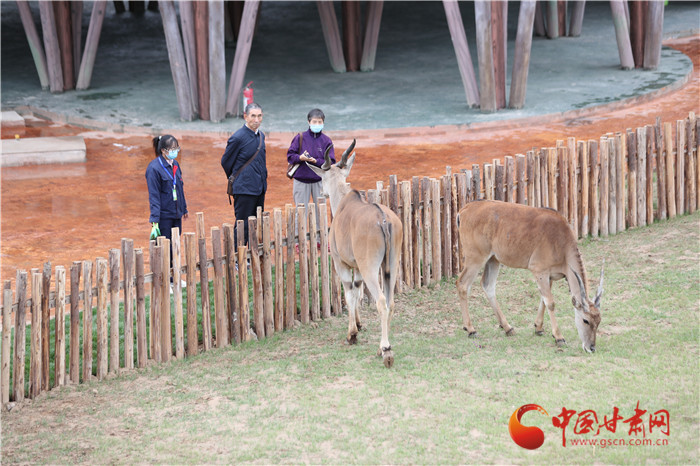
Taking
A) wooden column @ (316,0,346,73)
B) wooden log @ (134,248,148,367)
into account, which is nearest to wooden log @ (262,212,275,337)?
wooden log @ (134,248,148,367)

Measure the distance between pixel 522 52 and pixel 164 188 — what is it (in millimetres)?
11658

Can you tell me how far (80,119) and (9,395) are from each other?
13.0 metres

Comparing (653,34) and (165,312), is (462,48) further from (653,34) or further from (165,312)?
(165,312)

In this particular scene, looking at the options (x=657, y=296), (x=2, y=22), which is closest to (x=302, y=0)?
(x=2, y=22)

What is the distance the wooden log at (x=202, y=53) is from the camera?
18.8 meters

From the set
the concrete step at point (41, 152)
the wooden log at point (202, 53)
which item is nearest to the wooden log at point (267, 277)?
the concrete step at point (41, 152)

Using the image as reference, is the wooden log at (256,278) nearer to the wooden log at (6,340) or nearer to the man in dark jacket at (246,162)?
the man in dark jacket at (246,162)

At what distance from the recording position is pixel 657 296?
920 cm

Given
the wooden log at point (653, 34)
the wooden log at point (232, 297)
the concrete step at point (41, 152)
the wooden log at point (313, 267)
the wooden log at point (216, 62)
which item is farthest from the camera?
the wooden log at point (653, 34)

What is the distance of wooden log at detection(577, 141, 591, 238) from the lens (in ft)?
36.8

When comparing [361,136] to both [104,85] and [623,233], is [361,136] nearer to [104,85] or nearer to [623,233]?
[623,233]

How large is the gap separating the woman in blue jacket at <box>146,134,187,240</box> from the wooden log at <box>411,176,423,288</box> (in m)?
2.66

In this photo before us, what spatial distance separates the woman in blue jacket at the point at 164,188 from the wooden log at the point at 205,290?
1147mm

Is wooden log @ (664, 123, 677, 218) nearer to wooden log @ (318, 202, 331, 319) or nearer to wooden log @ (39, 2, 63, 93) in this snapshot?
wooden log @ (318, 202, 331, 319)
